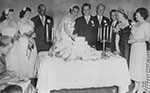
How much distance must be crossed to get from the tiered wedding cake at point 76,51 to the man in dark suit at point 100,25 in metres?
0.51

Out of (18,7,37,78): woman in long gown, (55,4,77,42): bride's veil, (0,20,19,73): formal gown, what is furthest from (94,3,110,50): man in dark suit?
(0,20,19,73): formal gown

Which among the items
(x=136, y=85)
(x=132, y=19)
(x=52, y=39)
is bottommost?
(x=136, y=85)

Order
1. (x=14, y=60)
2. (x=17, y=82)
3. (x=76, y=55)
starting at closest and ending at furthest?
(x=17, y=82)
(x=76, y=55)
(x=14, y=60)

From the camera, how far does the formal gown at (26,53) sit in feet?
15.7

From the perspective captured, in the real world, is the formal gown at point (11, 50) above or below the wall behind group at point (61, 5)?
below

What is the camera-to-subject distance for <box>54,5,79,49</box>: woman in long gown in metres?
4.49

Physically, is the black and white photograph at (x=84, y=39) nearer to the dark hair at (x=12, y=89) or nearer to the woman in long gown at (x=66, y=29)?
the woman in long gown at (x=66, y=29)

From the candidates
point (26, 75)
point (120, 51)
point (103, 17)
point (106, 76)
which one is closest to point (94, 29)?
point (103, 17)

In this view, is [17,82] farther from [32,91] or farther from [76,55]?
[76,55]

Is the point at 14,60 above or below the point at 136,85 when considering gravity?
above

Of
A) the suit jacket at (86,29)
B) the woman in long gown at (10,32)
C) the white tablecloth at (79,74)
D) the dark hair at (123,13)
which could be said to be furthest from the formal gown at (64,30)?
the dark hair at (123,13)

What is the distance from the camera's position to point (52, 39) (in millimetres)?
4809

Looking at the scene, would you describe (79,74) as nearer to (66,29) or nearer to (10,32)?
(66,29)

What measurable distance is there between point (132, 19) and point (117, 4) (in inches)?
14.5
